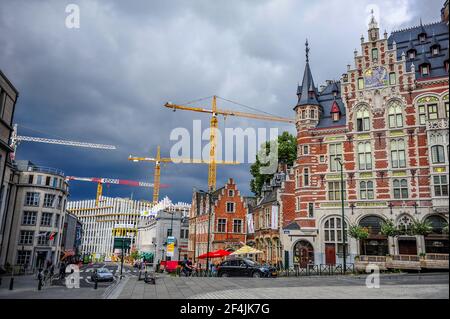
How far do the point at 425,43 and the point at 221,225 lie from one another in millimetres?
35680

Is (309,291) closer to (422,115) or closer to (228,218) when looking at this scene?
(422,115)

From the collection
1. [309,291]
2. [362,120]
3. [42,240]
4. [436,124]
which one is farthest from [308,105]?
[42,240]

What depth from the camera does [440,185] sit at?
32812 mm

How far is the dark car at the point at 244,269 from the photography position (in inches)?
1058

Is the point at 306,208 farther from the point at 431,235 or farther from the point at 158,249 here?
the point at 158,249

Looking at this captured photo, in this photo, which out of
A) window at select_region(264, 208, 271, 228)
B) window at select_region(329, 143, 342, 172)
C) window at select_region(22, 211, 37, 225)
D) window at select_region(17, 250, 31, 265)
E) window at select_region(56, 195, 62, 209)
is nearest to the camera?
window at select_region(329, 143, 342, 172)

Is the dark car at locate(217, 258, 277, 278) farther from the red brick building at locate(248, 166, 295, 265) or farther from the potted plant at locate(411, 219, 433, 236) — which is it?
the potted plant at locate(411, 219, 433, 236)

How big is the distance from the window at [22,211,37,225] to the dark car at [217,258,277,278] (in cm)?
3685

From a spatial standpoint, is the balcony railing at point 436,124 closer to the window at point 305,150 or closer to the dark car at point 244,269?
the window at point 305,150

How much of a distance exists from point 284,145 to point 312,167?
18555 mm

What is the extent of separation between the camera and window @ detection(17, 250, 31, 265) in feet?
164

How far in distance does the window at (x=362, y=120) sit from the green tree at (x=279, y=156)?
741 inches

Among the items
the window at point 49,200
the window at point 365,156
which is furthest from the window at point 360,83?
the window at point 49,200

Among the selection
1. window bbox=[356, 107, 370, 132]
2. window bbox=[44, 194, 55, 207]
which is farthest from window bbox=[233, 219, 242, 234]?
window bbox=[44, 194, 55, 207]
